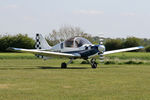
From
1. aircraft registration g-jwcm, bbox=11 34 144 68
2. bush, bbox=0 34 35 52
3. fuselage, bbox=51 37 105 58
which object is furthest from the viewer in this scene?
bush, bbox=0 34 35 52

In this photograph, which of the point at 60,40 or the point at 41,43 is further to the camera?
the point at 60,40

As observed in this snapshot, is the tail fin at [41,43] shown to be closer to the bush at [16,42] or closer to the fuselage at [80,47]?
the fuselage at [80,47]

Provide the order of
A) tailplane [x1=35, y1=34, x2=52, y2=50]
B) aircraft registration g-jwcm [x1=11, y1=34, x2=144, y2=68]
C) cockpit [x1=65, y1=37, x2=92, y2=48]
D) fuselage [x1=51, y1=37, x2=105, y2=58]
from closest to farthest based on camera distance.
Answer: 1. aircraft registration g-jwcm [x1=11, y1=34, x2=144, y2=68]
2. fuselage [x1=51, y1=37, x2=105, y2=58]
3. cockpit [x1=65, y1=37, x2=92, y2=48]
4. tailplane [x1=35, y1=34, x2=52, y2=50]

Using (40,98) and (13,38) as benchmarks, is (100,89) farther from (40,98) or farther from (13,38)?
(13,38)

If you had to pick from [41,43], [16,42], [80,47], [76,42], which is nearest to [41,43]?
[41,43]

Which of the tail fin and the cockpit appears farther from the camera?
the tail fin

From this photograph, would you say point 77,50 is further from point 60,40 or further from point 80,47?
point 60,40

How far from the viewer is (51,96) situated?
961cm

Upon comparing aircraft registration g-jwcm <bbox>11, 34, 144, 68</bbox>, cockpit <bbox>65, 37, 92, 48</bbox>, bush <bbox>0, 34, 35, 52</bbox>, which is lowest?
aircraft registration g-jwcm <bbox>11, 34, 144, 68</bbox>

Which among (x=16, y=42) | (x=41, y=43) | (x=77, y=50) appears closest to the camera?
(x=77, y=50)

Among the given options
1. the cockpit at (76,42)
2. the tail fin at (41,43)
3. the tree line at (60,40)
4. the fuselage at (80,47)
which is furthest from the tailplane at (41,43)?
the tree line at (60,40)

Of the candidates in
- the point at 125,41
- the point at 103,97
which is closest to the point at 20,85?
the point at 103,97

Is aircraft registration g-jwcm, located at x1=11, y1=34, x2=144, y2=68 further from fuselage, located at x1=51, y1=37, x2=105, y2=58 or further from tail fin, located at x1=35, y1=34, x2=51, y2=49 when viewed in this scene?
tail fin, located at x1=35, y1=34, x2=51, y2=49

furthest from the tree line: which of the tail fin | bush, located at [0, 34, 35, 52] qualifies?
the tail fin
